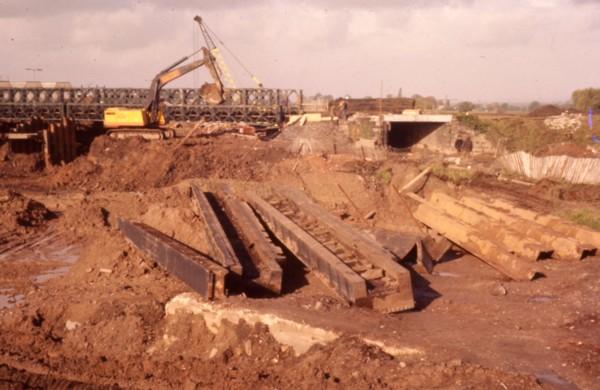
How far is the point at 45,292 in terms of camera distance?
816 cm

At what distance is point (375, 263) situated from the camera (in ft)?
25.9

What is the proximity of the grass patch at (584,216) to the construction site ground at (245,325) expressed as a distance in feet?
7.10

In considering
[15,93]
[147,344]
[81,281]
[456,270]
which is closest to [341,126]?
[456,270]

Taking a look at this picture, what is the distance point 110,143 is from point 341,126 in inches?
348

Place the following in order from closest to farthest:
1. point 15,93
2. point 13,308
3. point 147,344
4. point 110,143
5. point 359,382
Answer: point 359,382
point 147,344
point 13,308
point 110,143
point 15,93

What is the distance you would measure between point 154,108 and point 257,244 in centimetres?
1705

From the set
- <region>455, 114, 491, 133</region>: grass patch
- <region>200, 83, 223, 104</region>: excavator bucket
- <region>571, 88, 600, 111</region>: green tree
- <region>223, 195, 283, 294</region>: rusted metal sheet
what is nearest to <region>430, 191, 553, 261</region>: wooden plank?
<region>223, 195, 283, 294</region>: rusted metal sheet

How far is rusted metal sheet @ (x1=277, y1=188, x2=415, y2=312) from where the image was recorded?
7.05 metres

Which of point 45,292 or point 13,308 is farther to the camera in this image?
point 45,292

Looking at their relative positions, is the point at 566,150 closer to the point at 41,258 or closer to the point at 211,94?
the point at 211,94

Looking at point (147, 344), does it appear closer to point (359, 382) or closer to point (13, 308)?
point (13, 308)

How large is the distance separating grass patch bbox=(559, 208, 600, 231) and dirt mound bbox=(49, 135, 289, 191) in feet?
25.2

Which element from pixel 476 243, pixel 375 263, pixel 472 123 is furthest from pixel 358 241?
pixel 472 123

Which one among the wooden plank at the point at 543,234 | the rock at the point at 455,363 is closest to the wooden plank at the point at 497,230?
the wooden plank at the point at 543,234
